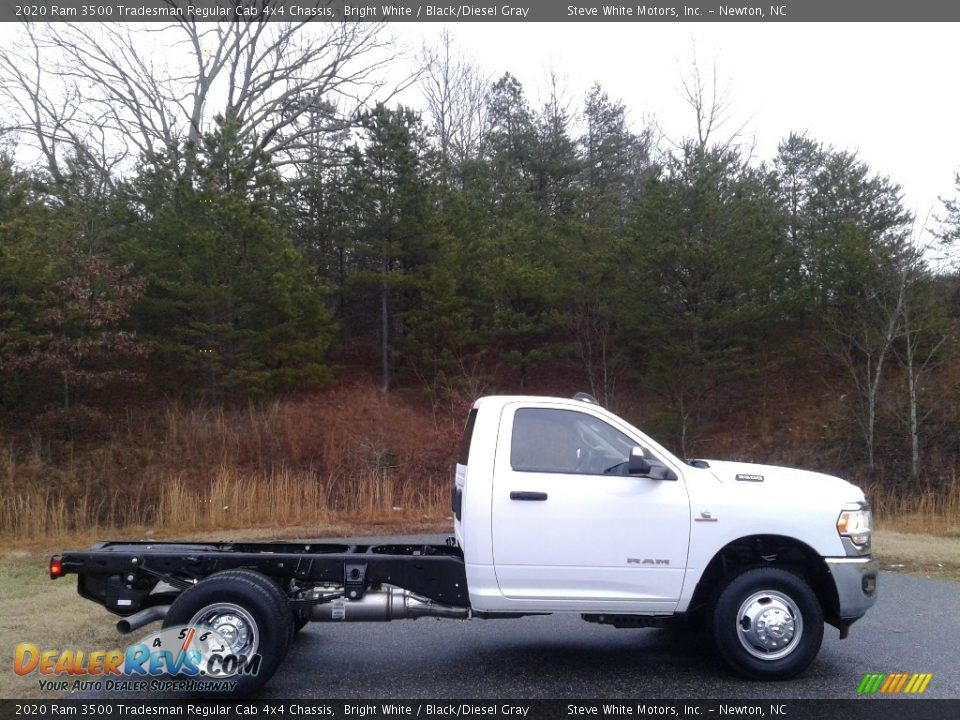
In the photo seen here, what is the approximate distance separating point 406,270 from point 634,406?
8382 mm

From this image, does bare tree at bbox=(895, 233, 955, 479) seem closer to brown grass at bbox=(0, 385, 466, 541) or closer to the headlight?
brown grass at bbox=(0, 385, 466, 541)

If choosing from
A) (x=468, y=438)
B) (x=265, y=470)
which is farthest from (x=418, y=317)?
(x=468, y=438)

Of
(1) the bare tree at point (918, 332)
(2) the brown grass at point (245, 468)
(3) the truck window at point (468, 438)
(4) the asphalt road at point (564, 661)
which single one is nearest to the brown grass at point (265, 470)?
(2) the brown grass at point (245, 468)

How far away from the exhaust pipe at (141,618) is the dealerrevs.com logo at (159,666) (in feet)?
0.44

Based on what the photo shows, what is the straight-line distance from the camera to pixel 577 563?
6.44m

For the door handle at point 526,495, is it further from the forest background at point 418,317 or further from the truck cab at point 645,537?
the forest background at point 418,317

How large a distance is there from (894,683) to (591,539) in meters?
2.43

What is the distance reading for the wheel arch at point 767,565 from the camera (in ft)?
22.0

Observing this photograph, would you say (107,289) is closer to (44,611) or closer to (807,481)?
(44,611)

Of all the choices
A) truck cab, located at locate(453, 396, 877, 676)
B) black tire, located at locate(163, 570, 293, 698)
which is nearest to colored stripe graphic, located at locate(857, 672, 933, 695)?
truck cab, located at locate(453, 396, 877, 676)

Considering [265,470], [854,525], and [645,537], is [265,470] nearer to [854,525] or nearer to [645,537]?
[645,537]

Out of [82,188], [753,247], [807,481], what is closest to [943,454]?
[753,247]

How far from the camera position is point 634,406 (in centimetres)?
2855

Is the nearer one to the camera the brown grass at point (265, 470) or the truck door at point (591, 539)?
the truck door at point (591, 539)
